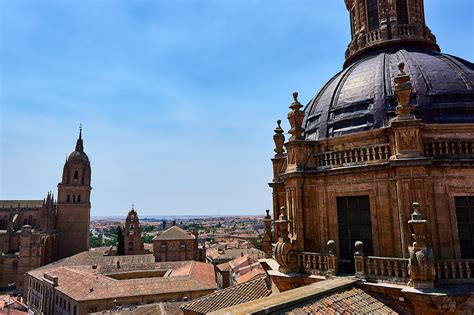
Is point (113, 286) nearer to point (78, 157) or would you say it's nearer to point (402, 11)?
point (402, 11)

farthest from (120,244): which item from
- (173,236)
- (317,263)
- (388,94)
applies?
(388,94)

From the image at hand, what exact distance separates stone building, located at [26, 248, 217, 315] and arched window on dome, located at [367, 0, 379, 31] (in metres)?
29.9

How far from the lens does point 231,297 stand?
17594mm

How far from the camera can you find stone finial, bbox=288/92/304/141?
1446 cm

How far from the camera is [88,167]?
286ft

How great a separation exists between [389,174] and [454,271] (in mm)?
3461


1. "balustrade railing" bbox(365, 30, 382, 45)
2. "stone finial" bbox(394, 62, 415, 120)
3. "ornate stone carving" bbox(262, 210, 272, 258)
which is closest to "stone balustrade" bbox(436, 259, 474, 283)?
"stone finial" bbox(394, 62, 415, 120)

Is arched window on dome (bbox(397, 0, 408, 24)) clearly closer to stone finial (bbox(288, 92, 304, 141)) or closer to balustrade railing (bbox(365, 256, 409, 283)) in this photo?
stone finial (bbox(288, 92, 304, 141))

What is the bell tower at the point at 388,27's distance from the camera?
17.0 m

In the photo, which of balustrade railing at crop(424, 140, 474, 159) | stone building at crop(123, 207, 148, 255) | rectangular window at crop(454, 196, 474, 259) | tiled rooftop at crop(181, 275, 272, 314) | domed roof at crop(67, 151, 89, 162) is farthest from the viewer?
domed roof at crop(67, 151, 89, 162)

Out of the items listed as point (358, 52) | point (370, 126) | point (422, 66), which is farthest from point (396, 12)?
point (370, 126)

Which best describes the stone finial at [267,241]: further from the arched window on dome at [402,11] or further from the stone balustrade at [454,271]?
the arched window on dome at [402,11]

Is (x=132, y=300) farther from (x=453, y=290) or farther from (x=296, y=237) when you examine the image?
(x=453, y=290)

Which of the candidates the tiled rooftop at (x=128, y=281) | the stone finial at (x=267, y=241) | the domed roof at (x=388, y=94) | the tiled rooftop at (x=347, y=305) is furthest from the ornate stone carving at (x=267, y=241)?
the tiled rooftop at (x=128, y=281)
